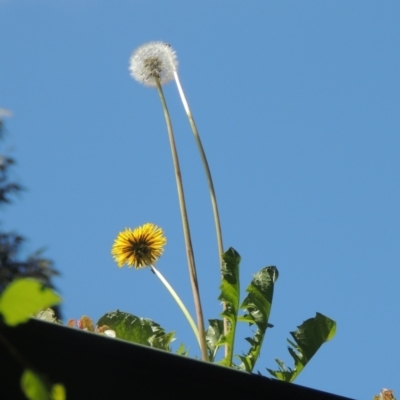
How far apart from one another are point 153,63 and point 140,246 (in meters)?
0.59

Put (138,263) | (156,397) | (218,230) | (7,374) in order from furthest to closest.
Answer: (138,263)
(218,230)
(156,397)
(7,374)

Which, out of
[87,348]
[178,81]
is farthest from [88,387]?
[178,81]

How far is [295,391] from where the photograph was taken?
96 cm

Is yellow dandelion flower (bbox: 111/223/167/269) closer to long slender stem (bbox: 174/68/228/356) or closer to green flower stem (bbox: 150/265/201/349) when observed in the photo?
green flower stem (bbox: 150/265/201/349)

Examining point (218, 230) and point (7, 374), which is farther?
point (218, 230)

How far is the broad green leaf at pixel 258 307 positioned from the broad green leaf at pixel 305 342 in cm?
6

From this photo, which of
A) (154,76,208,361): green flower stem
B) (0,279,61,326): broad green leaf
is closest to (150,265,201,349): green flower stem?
(154,76,208,361): green flower stem

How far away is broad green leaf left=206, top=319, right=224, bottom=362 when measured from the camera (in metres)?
2.07

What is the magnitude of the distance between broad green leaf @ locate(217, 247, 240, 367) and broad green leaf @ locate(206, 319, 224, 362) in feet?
0.43

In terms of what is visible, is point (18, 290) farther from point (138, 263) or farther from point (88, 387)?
point (138, 263)

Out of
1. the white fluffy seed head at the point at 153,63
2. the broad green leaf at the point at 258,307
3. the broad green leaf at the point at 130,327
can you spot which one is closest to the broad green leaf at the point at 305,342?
the broad green leaf at the point at 258,307

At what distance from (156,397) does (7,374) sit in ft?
0.57

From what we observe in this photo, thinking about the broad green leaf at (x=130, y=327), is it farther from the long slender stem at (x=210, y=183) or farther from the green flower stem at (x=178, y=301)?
the long slender stem at (x=210, y=183)

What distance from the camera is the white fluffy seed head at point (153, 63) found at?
2582 millimetres
